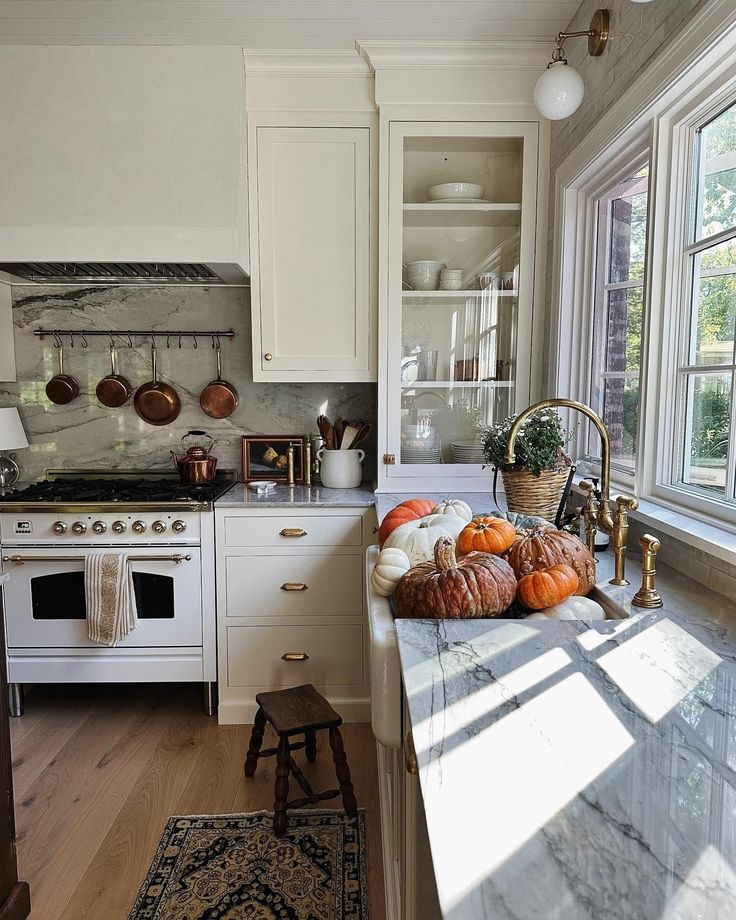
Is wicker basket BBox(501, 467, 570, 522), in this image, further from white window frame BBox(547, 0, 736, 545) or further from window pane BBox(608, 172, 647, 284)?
window pane BBox(608, 172, 647, 284)

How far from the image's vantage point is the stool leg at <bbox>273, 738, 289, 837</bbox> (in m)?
1.87

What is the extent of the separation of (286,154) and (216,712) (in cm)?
228

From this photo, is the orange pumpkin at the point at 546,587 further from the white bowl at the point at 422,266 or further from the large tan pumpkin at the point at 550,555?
the white bowl at the point at 422,266

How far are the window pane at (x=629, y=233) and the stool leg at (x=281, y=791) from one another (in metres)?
1.80

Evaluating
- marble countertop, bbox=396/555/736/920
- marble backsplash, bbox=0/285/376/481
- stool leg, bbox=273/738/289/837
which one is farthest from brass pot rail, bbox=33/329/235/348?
marble countertop, bbox=396/555/736/920

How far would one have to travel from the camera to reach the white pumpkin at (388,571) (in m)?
1.32

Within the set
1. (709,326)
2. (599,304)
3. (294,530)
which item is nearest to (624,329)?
(599,304)

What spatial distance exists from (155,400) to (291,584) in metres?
1.15

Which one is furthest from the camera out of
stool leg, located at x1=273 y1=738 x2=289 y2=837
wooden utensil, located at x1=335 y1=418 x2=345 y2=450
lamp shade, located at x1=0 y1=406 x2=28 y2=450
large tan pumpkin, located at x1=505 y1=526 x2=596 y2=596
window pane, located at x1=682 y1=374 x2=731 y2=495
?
wooden utensil, located at x1=335 y1=418 x2=345 y2=450

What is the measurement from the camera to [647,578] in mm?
1251

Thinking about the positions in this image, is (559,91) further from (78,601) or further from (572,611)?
(78,601)

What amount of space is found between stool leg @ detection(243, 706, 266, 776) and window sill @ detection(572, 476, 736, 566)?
1335mm

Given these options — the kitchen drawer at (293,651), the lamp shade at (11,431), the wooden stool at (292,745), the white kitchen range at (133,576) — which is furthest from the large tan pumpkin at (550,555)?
the lamp shade at (11,431)

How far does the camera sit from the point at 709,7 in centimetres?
131
